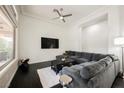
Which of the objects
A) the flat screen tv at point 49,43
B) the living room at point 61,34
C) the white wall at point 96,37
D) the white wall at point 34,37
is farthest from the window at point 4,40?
the white wall at point 96,37

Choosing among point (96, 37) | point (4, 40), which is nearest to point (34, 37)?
point (4, 40)

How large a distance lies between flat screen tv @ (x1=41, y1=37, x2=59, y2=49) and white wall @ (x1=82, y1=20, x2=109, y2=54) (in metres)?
2.23

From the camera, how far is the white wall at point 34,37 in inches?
179

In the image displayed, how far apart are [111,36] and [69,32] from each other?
142 inches

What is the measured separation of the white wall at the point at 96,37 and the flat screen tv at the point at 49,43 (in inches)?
87.6

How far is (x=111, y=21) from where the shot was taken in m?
3.52

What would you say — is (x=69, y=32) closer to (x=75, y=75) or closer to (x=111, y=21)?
(x=111, y=21)

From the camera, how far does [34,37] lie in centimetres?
496

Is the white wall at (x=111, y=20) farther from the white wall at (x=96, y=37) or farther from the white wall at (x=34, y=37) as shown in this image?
the white wall at (x=34, y=37)

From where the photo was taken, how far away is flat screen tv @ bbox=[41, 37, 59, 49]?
5.27 meters

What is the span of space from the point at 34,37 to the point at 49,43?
115cm

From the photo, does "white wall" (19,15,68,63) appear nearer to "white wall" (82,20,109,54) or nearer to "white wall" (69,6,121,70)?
"white wall" (82,20,109,54)

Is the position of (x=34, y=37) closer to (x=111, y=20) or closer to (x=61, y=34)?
(x=61, y=34)

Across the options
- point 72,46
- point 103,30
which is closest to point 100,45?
point 103,30
